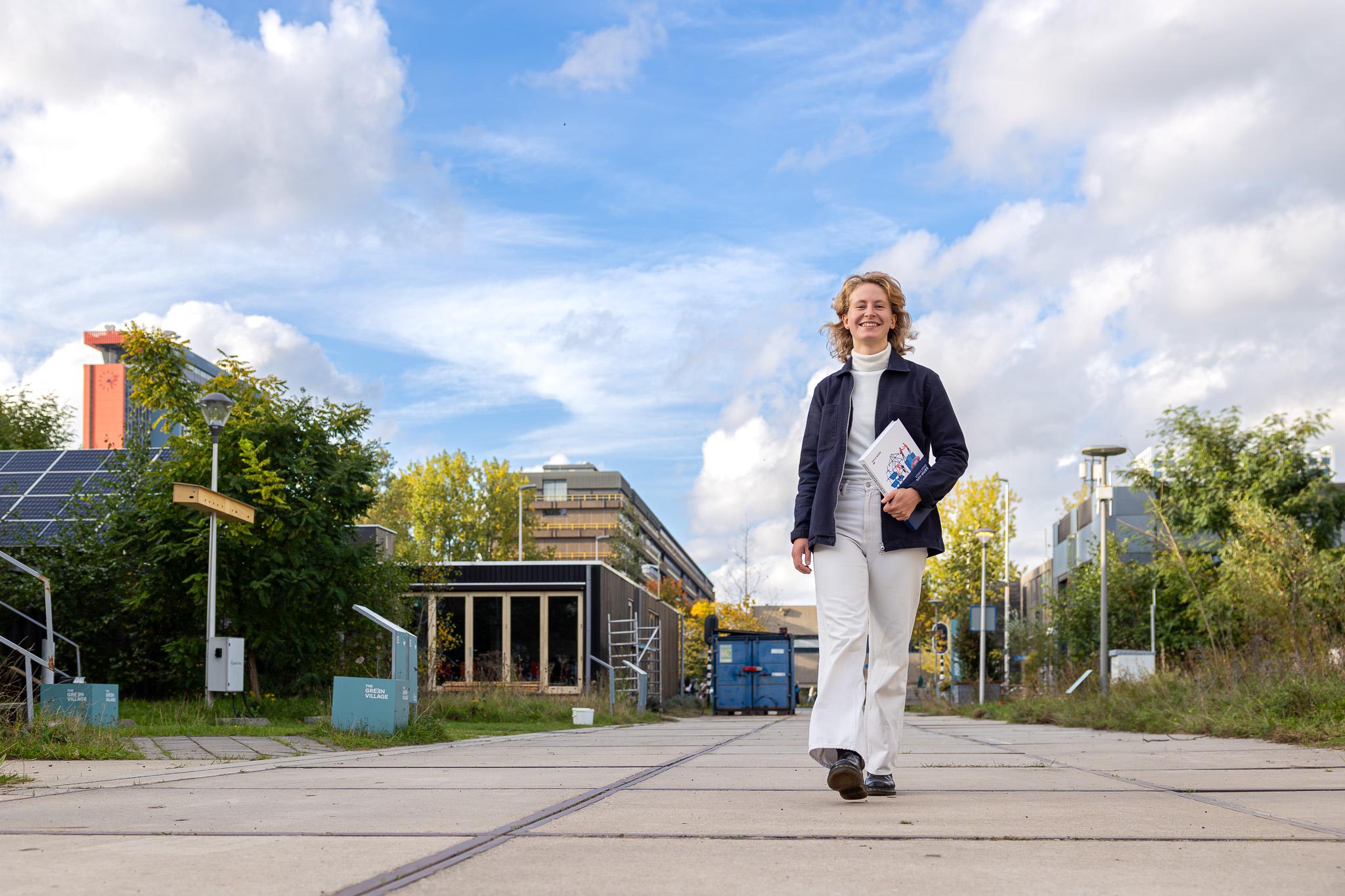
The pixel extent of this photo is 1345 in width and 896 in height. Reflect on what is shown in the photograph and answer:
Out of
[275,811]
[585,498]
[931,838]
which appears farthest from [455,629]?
[585,498]

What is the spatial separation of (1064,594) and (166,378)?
31532 mm

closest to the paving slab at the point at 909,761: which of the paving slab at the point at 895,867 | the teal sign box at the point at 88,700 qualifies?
the paving slab at the point at 895,867

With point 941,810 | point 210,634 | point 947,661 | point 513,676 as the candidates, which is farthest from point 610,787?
point 947,661

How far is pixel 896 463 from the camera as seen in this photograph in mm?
5203

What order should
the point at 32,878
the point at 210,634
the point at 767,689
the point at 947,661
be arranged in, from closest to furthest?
the point at 32,878 → the point at 210,634 → the point at 767,689 → the point at 947,661

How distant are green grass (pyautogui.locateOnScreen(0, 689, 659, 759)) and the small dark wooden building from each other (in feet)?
23.3

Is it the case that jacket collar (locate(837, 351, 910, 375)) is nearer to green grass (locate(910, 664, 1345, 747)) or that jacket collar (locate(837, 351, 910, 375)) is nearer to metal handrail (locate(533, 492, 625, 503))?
green grass (locate(910, 664, 1345, 747))

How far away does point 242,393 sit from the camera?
1748 cm

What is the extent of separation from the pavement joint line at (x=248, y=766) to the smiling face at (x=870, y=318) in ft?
10.7

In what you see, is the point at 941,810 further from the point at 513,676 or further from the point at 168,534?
the point at 513,676

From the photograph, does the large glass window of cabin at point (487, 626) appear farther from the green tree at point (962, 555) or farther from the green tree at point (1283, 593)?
the green tree at point (962, 555)

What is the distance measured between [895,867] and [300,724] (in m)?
10.3

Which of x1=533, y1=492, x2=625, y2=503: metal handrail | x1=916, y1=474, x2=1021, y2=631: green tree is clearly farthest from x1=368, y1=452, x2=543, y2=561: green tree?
x1=533, y1=492, x2=625, y2=503: metal handrail

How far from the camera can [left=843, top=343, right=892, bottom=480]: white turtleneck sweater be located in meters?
5.32
